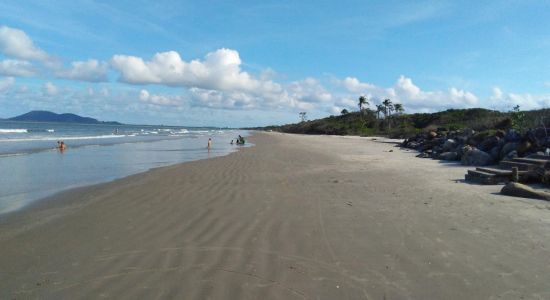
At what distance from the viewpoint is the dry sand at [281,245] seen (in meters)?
4.21

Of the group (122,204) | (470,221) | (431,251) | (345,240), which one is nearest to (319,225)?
(345,240)

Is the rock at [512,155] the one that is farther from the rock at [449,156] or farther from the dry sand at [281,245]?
the dry sand at [281,245]

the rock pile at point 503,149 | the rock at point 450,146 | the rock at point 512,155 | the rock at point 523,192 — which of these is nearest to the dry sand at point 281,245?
the rock at point 523,192

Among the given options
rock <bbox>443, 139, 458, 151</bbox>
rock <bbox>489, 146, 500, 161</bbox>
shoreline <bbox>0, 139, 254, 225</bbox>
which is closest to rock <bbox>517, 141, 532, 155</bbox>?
rock <bbox>489, 146, 500, 161</bbox>

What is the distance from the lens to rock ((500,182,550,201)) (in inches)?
332

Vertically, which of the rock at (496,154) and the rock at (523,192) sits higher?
the rock at (496,154)

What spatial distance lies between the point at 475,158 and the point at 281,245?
1367 centimetres

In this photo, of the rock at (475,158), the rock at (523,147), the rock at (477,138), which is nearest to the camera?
the rock at (523,147)

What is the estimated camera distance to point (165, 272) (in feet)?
15.2

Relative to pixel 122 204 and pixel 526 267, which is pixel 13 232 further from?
pixel 526 267

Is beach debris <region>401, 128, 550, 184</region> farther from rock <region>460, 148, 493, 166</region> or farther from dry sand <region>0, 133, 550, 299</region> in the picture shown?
dry sand <region>0, 133, 550, 299</region>

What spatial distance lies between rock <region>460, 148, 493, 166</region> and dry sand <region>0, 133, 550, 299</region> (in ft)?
21.9

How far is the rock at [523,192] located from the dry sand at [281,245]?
1.13ft

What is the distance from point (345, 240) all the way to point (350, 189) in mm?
4552
